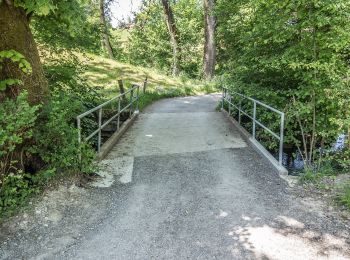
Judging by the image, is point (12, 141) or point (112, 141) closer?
point (12, 141)

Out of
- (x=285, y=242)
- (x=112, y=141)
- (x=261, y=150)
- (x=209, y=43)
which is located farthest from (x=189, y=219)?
(x=209, y=43)

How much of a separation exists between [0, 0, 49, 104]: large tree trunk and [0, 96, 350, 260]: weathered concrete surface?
1.91m

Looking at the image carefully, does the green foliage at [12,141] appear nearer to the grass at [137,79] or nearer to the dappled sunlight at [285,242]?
the dappled sunlight at [285,242]

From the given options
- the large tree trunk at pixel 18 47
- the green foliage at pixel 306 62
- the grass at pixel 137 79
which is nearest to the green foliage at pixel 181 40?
the grass at pixel 137 79

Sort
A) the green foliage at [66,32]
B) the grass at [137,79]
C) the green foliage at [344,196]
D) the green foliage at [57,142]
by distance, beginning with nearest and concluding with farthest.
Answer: the green foliage at [344,196] → the green foliage at [57,142] → the green foliage at [66,32] → the grass at [137,79]

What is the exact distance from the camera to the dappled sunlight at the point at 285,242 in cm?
393

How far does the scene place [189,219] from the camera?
15.6 feet

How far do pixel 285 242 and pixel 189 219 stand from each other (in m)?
1.24

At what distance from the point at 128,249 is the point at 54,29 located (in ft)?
19.9

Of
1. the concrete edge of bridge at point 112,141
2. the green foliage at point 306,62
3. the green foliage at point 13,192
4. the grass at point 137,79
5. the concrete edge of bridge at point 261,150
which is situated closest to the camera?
the green foliage at point 13,192

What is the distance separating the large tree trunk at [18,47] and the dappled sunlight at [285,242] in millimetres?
3797

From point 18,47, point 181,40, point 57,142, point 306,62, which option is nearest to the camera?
point 57,142

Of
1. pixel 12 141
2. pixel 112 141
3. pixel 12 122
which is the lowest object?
pixel 112 141

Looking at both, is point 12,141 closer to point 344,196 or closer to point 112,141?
point 112,141
